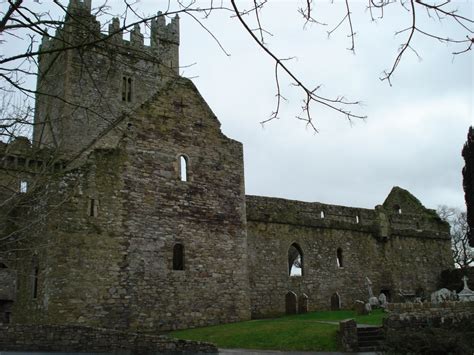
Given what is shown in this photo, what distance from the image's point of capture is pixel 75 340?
13539 mm

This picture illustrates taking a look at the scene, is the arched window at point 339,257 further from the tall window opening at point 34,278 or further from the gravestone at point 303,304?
the tall window opening at point 34,278

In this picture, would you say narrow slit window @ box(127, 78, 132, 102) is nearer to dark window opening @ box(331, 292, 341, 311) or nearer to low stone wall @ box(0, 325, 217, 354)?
dark window opening @ box(331, 292, 341, 311)

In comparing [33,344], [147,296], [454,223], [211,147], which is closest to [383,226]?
[211,147]

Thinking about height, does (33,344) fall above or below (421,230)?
below

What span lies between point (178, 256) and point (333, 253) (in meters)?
9.85

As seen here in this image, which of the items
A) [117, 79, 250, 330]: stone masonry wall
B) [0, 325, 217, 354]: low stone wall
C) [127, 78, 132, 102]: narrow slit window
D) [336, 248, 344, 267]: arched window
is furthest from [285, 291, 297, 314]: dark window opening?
[127, 78, 132, 102]: narrow slit window

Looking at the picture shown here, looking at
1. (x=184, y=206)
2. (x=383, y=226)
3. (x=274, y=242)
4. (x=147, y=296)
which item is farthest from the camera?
(x=383, y=226)

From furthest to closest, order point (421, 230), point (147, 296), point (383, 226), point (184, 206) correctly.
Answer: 1. point (421, 230)
2. point (383, 226)
3. point (184, 206)
4. point (147, 296)

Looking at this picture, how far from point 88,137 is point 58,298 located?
18.3 metres

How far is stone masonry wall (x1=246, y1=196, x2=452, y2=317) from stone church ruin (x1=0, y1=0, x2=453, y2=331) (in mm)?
69

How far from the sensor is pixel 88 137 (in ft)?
108

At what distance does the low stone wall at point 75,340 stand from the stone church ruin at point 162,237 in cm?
231

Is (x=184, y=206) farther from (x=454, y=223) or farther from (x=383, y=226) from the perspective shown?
A: (x=454, y=223)

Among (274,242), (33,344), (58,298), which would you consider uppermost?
(274,242)
